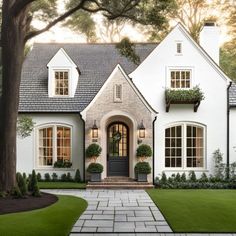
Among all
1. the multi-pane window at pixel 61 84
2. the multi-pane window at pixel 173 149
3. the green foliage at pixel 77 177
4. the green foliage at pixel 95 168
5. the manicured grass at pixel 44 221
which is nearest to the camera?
the manicured grass at pixel 44 221

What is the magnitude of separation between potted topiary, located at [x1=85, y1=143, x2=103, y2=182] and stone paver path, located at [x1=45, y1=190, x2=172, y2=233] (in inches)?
Answer: 63.2

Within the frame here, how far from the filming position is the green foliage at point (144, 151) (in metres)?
16.6

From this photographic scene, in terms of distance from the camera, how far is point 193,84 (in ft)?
59.2

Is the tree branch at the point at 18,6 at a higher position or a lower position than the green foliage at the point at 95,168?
higher

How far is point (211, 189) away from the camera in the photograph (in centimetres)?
1611

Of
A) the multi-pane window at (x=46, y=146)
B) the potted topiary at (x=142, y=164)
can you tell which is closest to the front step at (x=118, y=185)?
the potted topiary at (x=142, y=164)

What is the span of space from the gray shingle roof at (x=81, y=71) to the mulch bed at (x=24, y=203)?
21.3 feet

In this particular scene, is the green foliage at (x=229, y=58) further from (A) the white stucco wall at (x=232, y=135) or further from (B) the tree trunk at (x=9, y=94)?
(B) the tree trunk at (x=9, y=94)

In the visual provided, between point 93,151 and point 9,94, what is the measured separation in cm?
511

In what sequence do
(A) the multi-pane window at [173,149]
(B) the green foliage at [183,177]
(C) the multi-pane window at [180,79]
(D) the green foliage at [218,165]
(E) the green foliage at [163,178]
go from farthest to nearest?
(C) the multi-pane window at [180,79] < (A) the multi-pane window at [173,149] < (D) the green foliage at [218,165] < (B) the green foliage at [183,177] < (E) the green foliage at [163,178]

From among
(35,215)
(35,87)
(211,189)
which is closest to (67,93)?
(35,87)

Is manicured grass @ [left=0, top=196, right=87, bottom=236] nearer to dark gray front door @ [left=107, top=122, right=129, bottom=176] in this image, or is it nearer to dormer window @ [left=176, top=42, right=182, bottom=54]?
dark gray front door @ [left=107, top=122, right=129, bottom=176]

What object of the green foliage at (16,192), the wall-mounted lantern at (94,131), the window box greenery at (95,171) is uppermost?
the wall-mounted lantern at (94,131)

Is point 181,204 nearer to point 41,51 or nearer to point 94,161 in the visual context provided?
point 94,161
